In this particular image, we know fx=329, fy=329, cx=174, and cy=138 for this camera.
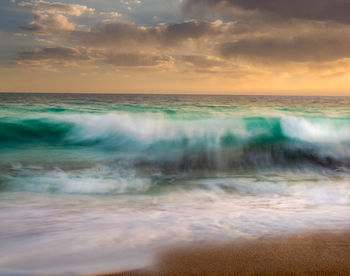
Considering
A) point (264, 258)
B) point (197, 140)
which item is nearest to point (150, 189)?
point (264, 258)

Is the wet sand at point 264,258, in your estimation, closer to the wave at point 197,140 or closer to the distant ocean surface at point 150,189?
the distant ocean surface at point 150,189

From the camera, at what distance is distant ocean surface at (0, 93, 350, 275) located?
2.70 meters

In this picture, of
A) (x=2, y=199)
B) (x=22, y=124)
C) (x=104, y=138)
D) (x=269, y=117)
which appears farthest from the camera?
(x=269, y=117)

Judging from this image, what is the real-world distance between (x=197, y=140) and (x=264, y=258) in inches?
305

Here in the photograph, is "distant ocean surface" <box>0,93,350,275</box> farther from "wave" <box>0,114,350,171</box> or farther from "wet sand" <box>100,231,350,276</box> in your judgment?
"wet sand" <box>100,231,350,276</box>

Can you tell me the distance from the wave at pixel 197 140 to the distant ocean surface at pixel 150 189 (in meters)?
0.05

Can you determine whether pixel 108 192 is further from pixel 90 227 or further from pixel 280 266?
pixel 280 266

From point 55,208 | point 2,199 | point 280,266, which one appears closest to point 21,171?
point 2,199

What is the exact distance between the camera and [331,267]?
2.23 m

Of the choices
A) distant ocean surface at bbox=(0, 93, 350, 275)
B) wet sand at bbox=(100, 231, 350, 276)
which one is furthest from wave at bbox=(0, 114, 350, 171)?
wet sand at bbox=(100, 231, 350, 276)

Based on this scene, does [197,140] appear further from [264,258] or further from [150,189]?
[264,258]

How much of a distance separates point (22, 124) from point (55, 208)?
9.38m

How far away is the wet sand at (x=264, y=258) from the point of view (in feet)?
7.16

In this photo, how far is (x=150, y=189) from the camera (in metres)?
5.13
